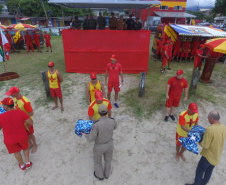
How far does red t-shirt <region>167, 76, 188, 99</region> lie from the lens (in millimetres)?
4617

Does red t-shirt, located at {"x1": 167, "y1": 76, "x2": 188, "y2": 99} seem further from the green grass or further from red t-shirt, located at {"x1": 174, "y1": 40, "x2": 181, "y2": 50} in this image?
red t-shirt, located at {"x1": 174, "y1": 40, "x2": 181, "y2": 50}

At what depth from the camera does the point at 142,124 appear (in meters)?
5.18

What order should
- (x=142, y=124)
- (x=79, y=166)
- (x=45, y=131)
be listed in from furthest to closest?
(x=142, y=124) < (x=45, y=131) < (x=79, y=166)

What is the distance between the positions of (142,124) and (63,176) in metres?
2.79

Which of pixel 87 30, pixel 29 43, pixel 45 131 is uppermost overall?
pixel 87 30

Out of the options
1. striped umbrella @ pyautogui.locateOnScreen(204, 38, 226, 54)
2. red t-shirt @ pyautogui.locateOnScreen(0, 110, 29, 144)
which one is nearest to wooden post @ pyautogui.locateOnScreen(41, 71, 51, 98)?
red t-shirt @ pyautogui.locateOnScreen(0, 110, 29, 144)

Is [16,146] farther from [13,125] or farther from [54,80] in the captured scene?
[54,80]

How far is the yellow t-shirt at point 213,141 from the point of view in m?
2.46

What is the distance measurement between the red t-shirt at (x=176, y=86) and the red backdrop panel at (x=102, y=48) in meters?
4.41

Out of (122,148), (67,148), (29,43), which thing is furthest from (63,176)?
(29,43)

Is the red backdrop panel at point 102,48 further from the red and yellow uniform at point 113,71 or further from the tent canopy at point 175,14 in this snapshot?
the tent canopy at point 175,14

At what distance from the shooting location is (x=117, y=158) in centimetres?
391

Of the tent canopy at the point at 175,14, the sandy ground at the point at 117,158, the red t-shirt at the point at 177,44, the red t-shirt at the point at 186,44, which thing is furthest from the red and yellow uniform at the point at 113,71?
the tent canopy at the point at 175,14

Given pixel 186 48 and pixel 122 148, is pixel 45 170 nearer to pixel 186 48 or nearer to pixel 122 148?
pixel 122 148
